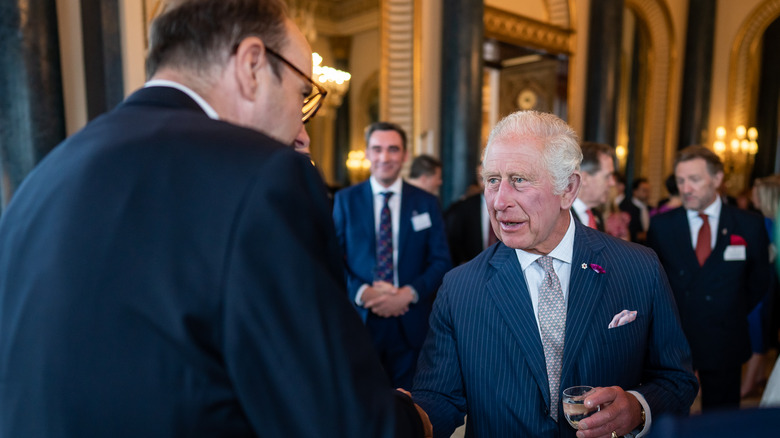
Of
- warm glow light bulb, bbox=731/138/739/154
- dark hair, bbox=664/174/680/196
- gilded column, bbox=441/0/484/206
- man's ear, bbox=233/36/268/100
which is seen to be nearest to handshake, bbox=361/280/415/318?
man's ear, bbox=233/36/268/100

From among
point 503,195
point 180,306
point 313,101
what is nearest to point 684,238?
point 503,195

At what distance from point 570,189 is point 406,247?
188cm

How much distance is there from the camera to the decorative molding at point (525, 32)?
335 inches

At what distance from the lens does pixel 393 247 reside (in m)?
3.43

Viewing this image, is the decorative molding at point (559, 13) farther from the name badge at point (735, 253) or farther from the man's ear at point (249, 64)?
the man's ear at point (249, 64)

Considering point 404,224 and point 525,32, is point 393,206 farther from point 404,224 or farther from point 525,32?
point 525,32

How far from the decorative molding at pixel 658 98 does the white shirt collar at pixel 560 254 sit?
12.0m

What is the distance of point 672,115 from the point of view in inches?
489

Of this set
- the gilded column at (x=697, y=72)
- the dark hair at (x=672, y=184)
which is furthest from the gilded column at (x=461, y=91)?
the gilded column at (x=697, y=72)

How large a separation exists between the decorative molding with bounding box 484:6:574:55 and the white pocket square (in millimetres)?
7687

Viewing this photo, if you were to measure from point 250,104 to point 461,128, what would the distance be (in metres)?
6.53

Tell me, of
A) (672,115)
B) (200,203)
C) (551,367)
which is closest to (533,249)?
(551,367)

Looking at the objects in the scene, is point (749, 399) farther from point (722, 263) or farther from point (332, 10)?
point (332, 10)

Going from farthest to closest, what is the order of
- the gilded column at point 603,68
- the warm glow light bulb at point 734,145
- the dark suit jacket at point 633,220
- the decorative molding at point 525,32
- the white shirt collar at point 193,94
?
the warm glow light bulb at point 734,145, the gilded column at point 603,68, the decorative molding at point 525,32, the dark suit jacket at point 633,220, the white shirt collar at point 193,94
